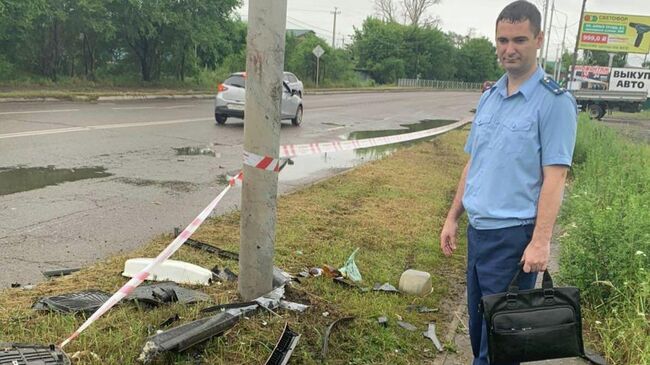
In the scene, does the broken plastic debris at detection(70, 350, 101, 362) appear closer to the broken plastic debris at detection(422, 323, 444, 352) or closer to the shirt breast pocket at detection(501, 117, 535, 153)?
the broken plastic debris at detection(422, 323, 444, 352)

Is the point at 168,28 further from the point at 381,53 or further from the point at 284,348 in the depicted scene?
the point at 381,53

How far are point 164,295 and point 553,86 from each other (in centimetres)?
264

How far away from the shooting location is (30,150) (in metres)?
9.70

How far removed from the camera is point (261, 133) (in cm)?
347

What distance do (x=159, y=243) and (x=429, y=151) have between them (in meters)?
9.35

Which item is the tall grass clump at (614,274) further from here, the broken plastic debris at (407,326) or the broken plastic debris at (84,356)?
the broken plastic debris at (84,356)

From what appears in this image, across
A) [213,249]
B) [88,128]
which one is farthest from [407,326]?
[88,128]

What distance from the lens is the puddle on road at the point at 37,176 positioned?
7324mm

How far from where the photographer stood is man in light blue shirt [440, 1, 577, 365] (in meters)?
2.48

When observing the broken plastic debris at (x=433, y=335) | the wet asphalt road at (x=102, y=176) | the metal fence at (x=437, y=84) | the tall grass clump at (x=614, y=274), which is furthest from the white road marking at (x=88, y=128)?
the metal fence at (x=437, y=84)

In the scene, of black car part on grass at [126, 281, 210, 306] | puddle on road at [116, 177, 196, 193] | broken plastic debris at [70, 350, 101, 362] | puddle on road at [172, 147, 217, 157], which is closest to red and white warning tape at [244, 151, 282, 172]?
black car part on grass at [126, 281, 210, 306]

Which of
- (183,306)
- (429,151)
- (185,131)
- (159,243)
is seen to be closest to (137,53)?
(185,131)

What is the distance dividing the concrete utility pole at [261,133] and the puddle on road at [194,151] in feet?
25.1

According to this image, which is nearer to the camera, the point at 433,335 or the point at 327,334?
the point at 327,334
